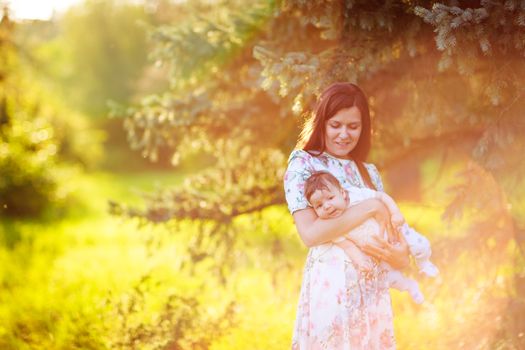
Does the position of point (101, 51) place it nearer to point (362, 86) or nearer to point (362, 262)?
point (362, 86)

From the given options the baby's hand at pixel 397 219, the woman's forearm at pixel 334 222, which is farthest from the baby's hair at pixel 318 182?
the baby's hand at pixel 397 219

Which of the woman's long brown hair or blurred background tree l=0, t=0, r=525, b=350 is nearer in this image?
the woman's long brown hair

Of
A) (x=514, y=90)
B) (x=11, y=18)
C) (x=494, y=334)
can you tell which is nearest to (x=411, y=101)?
(x=514, y=90)

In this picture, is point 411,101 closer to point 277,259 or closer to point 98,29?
point 277,259

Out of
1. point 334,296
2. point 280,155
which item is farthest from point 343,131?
point 280,155

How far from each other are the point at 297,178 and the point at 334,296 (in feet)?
2.20

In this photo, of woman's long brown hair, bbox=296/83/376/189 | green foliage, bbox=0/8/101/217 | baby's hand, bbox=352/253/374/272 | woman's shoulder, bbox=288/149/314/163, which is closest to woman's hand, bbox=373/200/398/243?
baby's hand, bbox=352/253/374/272

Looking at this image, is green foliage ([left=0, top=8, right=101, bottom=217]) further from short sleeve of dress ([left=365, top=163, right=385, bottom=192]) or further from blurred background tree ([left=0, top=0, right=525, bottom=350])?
short sleeve of dress ([left=365, top=163, right=385, bottom=192])

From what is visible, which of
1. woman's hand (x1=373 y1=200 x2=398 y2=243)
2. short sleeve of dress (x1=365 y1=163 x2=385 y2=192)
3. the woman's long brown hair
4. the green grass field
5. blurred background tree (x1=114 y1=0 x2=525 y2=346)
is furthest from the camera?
the green grass field

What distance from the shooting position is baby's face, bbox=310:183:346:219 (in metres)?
3.20

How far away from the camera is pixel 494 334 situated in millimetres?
5129

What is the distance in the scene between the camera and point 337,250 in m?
3.38

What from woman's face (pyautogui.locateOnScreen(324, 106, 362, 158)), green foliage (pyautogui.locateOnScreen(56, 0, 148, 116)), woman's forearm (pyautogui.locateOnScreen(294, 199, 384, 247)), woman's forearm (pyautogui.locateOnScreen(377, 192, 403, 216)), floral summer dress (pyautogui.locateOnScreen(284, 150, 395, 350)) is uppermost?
green foliage (pyautogui.locateOnScreen(56, 0, 148, 116))

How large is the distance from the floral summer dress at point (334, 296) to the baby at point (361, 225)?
6cm
